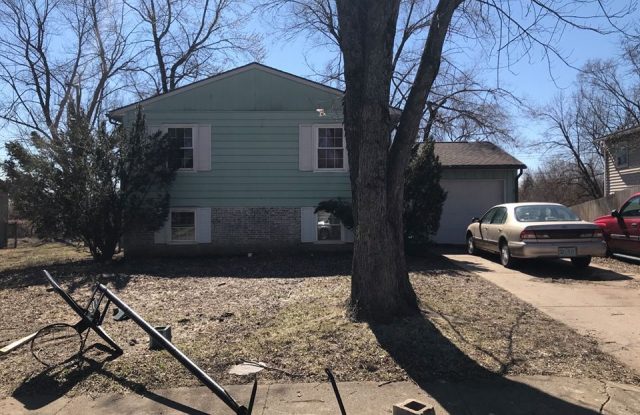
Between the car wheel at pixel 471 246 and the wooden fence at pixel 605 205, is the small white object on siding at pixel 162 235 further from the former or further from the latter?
the wooden fence at pixel 605 205

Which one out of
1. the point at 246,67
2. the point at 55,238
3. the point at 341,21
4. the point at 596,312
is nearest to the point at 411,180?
the point at 246,67

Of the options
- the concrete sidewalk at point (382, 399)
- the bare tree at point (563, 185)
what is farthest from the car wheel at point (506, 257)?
the bare tree at point (563, 185)

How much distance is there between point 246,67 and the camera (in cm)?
1468

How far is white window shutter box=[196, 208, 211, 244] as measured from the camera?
48.4 feet

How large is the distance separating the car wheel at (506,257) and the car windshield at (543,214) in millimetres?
675

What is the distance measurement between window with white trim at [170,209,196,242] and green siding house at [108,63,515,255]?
0.04m

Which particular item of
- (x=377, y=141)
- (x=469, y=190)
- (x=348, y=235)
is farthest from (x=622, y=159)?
(x=377, y=141)

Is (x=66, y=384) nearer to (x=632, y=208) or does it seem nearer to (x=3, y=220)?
(x=632, y=208)

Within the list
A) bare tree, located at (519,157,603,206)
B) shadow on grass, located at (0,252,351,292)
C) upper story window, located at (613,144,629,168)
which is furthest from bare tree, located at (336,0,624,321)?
bare tree, located at (519,157,603,206)

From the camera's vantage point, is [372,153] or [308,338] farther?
[372,153]

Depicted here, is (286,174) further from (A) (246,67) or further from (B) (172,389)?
(B) (172,389)

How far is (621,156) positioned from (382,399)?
2703cm

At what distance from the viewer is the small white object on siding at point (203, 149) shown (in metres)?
14.7

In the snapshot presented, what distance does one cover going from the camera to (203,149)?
14727 mm
